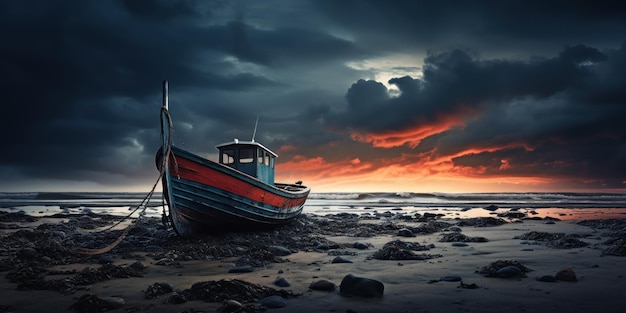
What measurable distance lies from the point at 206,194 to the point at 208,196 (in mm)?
80

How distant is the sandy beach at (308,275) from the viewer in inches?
177

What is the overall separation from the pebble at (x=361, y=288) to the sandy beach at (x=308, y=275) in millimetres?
79

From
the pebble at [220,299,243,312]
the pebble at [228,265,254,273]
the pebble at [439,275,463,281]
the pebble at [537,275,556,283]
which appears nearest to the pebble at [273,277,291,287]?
the pebble at [228,265,254,273]

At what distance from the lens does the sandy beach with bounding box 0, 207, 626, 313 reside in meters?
4.49

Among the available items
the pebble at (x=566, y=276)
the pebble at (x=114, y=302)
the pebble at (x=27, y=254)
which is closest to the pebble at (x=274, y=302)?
the pebble at (x=114, y=302)

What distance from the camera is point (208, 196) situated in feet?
32.9

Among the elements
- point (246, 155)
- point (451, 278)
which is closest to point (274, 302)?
point (451, 278)

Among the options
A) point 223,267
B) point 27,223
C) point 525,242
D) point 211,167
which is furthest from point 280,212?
point 27,223

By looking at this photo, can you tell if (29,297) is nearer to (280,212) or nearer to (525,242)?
(280,212)

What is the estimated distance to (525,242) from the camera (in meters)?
10.1

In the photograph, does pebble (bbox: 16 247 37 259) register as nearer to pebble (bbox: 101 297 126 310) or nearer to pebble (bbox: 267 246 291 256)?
pebble (bbox: 101 297 126 310)

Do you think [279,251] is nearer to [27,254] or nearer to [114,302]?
[114,302]

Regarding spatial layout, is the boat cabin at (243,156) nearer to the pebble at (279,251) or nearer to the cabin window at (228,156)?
the cabin window at (228,156)

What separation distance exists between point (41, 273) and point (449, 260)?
7.27m
